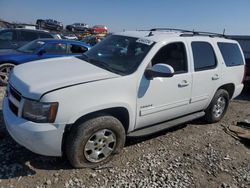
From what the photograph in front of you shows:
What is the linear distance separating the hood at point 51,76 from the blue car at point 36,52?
3.68 metres

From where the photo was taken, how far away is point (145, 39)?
4086 mm

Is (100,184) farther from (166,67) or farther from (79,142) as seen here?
(166,67)

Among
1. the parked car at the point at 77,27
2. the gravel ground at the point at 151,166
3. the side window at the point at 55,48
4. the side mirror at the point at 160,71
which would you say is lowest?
the parked car at the point at 77,27

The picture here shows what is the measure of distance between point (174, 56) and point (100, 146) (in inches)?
74.3

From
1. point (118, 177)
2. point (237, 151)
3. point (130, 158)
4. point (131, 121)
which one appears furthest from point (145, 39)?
point (237, 151)

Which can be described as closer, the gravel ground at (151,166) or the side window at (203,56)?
the gravel ground at (151,166)

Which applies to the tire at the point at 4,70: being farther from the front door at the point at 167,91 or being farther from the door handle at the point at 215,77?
the door handle at the point at 215,77

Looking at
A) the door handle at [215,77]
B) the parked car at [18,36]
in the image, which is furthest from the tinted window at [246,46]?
Result: the parked car at [18,36]

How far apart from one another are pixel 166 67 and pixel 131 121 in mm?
915

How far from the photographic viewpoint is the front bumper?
294cm

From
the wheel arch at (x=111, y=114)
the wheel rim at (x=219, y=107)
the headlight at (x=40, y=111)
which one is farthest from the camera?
the wheel rim at (x=219, y=107)

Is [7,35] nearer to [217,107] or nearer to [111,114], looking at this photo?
[111,114]

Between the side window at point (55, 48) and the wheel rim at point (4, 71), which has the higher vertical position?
the side window at point (55, 48)

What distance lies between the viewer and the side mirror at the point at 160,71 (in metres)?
3.52
